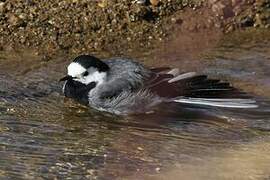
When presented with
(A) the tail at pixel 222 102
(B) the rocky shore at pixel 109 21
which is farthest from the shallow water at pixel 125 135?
(B) the rocky shore at pixel 109 21

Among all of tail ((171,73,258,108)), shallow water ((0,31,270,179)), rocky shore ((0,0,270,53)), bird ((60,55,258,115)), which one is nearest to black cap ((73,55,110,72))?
bird ((60,55,258,115))

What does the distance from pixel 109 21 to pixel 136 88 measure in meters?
1.76

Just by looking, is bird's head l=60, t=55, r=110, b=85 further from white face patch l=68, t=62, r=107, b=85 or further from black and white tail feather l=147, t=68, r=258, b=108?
black and white tail feather l=147, t=68, r=258, b=108

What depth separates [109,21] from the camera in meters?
8.46

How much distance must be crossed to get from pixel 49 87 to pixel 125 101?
2.58ft

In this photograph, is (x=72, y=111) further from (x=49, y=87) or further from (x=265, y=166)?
(x=265, y=166)

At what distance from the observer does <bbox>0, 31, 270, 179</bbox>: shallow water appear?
560cm

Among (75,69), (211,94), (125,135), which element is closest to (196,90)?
(211,94)

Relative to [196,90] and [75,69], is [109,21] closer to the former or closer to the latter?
[75,69]

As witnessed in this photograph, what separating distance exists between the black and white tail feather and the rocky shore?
1.29 metres

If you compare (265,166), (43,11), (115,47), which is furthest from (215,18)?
(265,166)

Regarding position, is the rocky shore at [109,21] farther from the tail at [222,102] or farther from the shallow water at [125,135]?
the tail at [222,102]

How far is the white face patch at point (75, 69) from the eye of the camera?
6.99 m

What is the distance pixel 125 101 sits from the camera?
268 inches
